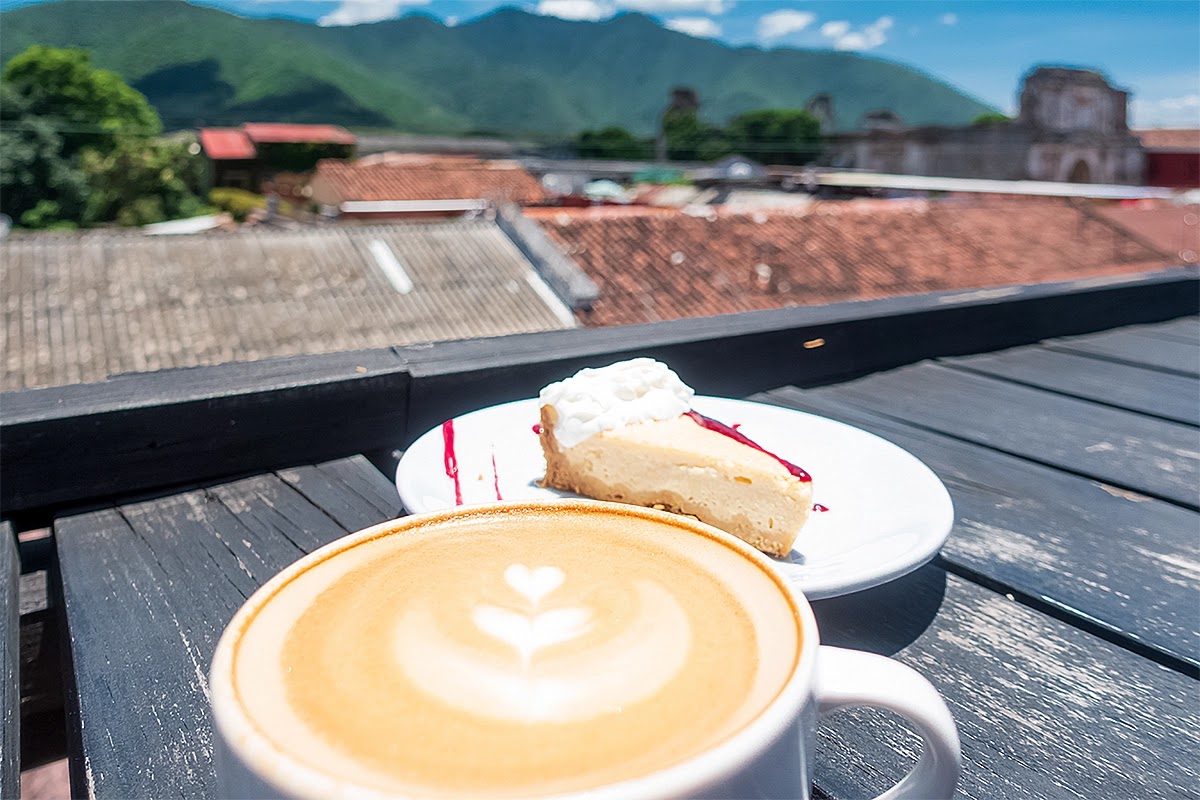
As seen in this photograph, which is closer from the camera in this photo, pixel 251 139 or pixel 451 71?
pixel 251 139

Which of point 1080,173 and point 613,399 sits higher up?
point 613,399

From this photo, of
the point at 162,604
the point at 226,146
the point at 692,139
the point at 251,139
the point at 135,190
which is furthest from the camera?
the point at 692,139

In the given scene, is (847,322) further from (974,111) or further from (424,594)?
(974,111)

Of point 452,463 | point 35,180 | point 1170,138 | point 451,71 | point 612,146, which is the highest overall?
point 451,71

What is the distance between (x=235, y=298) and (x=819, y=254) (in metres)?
7.45

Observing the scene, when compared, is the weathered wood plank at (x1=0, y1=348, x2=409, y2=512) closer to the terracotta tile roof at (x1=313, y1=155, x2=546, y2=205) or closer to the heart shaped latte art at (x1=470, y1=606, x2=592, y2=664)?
the heart shaped latte art at (x1=470, y1=606, x2=592, y2=664)

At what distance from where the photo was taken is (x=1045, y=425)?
1.48 metres

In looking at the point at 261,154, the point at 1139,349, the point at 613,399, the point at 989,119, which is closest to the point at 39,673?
the point at 613,399

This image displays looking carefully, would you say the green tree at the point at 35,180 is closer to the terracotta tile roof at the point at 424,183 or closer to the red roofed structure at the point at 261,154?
the red roofed structure at the point at 261,154

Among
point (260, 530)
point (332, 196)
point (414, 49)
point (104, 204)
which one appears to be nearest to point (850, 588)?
point (260, 530)

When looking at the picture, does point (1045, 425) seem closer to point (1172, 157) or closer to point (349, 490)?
point (349, 490)

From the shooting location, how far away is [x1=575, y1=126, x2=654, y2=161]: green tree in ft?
164

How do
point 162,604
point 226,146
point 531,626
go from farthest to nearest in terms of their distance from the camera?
point 226,146, point 162,604, point 531,626

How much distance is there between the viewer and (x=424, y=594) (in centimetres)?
56
